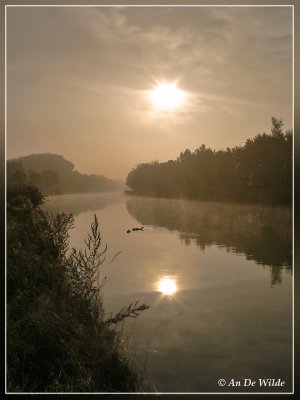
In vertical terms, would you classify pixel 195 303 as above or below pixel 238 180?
below

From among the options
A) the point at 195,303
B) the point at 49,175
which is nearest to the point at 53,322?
the point at 49,175

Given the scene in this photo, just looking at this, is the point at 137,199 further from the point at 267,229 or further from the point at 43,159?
the point at 43,159

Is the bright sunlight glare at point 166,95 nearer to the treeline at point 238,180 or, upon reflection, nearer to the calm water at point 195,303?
the calm water at point 195,303

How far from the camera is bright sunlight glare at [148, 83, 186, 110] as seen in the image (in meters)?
6.33

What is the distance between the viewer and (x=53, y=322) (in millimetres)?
4785

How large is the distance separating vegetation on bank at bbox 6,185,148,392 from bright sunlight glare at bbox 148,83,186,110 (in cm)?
208

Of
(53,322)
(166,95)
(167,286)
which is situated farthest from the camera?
(167,286)

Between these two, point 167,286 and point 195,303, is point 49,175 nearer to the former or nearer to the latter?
point 167,286

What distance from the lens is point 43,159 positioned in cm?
673

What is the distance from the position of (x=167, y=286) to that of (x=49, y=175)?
2.52 metres

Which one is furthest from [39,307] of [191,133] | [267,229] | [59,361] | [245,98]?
[267,229]

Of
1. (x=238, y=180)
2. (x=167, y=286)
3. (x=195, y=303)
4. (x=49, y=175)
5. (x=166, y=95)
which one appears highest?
(x=166, y=95)

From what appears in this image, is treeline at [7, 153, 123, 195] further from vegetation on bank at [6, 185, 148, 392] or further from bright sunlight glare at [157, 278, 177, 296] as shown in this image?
bright sunlight glare at [157, 278, 177, 296]

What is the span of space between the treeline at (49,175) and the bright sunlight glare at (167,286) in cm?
195
